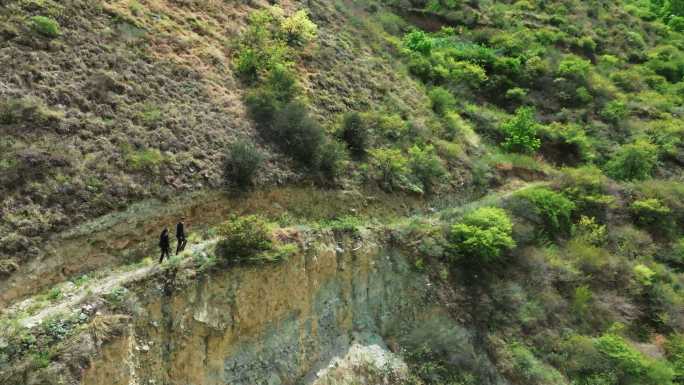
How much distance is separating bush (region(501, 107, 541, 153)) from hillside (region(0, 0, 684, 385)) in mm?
169

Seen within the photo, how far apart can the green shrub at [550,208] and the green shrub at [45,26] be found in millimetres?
15777

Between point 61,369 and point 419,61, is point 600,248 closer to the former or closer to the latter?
point 419,61

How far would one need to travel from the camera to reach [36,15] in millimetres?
14461

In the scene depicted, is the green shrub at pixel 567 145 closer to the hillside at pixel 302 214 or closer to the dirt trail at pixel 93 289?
the hillside at pixel 302 214

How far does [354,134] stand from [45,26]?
971 cm

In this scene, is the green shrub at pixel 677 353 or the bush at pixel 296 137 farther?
the green shrub at pixel 677 353

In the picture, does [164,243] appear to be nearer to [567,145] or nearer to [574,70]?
[567,145]

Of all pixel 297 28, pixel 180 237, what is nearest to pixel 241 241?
pixel 180 237

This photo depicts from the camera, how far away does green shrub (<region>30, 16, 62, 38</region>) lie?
14.1 meters

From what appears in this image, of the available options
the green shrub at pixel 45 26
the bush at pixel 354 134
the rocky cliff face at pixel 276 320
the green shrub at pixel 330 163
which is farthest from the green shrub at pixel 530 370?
the green shrub at pixel 45 26

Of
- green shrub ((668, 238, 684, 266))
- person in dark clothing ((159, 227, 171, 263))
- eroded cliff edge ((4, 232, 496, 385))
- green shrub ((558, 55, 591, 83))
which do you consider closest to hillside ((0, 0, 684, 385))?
eroded cliff edge ((4, 232, 496, 385))

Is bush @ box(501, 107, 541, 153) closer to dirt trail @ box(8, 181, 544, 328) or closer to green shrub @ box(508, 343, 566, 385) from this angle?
green shrub @ box(508, 343, 566, 385)

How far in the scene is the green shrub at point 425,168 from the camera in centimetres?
1973

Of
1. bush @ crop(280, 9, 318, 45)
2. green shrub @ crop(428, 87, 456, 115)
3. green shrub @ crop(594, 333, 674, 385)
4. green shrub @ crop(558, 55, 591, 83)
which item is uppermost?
bush @ crop(280, 9, 318, 45)
